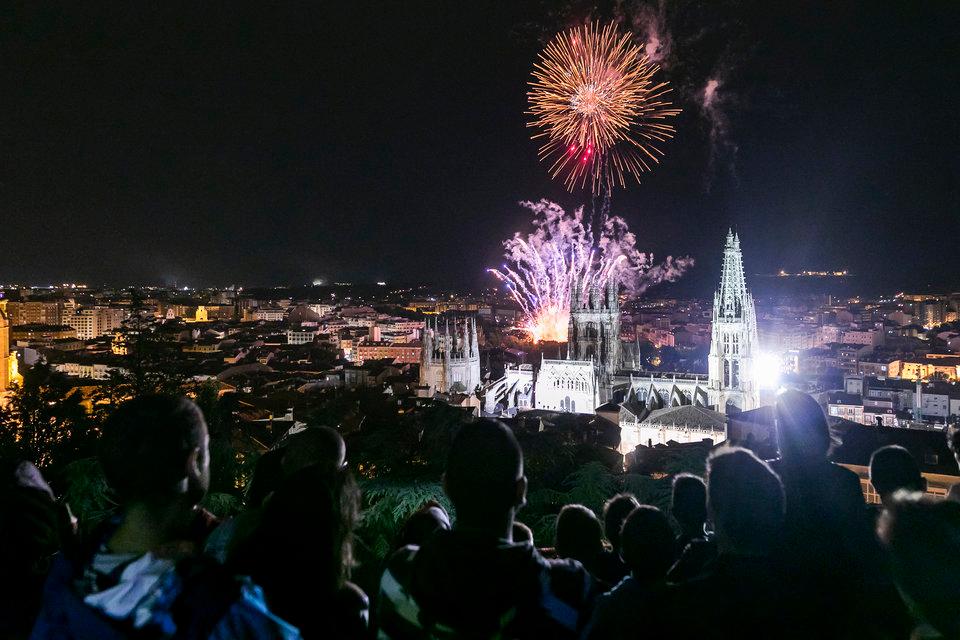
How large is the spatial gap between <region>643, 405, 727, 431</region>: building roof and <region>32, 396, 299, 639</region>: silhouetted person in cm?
2502

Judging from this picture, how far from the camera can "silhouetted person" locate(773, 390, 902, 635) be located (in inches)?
79.3

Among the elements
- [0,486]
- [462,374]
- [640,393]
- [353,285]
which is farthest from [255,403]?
[353,285]

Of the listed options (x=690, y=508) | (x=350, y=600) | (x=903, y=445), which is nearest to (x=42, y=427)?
(x=350, y=600)

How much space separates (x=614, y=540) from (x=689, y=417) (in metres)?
23.5

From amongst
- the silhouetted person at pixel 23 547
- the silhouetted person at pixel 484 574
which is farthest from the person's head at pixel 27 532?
the silhouetted person at pixel 484 574

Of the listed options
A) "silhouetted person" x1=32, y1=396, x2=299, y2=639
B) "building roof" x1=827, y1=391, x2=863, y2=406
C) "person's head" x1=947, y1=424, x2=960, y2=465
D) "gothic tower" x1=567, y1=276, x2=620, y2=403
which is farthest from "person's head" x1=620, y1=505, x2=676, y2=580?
"building roof" x1=827, y1=391, x2=863, y2=406

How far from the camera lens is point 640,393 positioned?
3331 centimetres

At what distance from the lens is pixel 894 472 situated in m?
3.16

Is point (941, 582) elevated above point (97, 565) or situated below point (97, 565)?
below

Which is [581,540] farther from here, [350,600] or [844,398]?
[844,398]

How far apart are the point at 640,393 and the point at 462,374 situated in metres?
10.8

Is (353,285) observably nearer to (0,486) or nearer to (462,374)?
(462,374)

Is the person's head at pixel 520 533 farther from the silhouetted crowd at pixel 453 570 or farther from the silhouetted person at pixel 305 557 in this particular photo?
the silhouetted person at pixel 305 557

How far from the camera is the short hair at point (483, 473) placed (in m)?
1.99
